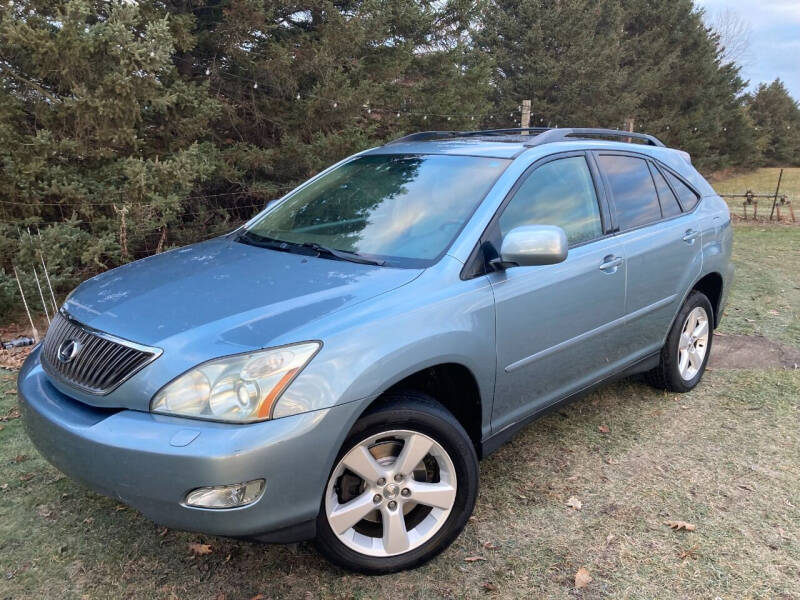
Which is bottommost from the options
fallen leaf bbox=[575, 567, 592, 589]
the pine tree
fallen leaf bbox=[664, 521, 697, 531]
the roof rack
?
fallen leaf bbox=[664, 521, 697, 531]

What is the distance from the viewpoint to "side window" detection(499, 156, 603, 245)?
9.75 feet

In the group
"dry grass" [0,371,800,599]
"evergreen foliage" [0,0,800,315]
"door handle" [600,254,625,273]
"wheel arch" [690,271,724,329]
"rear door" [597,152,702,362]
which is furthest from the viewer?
"evergreen foliage" [0,0,800,315]

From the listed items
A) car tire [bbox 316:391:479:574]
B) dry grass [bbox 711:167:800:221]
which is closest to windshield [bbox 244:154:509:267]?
car tire [bbox 316:391:479:574]

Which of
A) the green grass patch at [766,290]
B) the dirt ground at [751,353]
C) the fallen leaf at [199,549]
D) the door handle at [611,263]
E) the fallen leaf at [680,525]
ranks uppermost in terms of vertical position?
the door handle at [611,263]

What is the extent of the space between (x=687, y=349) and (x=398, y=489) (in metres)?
2.74

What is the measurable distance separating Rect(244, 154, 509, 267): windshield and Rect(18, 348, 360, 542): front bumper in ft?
3.04

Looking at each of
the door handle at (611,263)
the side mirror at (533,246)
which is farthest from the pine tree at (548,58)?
the side mirror at (533,246)

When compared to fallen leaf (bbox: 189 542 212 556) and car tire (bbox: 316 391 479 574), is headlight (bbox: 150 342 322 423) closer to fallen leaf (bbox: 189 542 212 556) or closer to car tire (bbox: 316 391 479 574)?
car tire (bbox: 316 391 479 574)

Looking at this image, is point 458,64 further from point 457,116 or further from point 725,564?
point 725,564

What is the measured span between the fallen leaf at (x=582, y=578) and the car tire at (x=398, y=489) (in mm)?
496

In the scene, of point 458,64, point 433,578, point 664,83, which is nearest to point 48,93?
point 433,578

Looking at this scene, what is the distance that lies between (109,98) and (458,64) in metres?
7.89

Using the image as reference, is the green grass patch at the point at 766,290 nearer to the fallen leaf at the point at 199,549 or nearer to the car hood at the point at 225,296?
the car hood at the point at 225,296

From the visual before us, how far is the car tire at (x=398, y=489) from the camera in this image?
2275 mm
